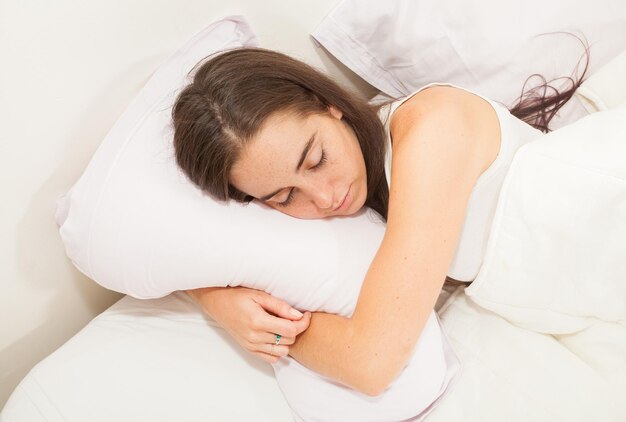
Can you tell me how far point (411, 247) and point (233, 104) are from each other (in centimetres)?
37

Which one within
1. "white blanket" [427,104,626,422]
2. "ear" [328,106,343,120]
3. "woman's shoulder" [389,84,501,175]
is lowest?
"white blanket" [427,104,626,422]

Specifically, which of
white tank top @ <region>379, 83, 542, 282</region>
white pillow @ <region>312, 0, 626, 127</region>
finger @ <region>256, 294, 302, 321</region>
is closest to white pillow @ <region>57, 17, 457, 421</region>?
finger @ <region>256, 294, 302, 321</region>

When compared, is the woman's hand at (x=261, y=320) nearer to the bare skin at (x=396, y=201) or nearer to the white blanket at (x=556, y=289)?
the bare skin at (x=396, y=201)

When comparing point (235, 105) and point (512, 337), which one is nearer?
point (235, 105)

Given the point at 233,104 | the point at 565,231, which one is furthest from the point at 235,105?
the point at 565,231

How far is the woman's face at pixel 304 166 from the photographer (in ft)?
2.80

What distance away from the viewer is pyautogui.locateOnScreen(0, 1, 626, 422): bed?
88cm

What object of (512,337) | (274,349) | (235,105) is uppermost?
(235,105)

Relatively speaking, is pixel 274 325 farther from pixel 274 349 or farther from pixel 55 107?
pixel 55 107

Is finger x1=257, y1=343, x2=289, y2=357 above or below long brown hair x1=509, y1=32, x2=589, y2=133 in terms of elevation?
below

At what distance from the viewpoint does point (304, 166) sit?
0.87 metres

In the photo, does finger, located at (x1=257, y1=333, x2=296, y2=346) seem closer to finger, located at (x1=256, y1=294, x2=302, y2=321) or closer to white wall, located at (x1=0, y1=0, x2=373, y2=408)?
finger, located at (x1=256, y1=294, x2=302, y2=321)

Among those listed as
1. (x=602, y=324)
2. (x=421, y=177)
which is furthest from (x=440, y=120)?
(x=602, y=324)

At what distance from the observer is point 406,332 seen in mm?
862
